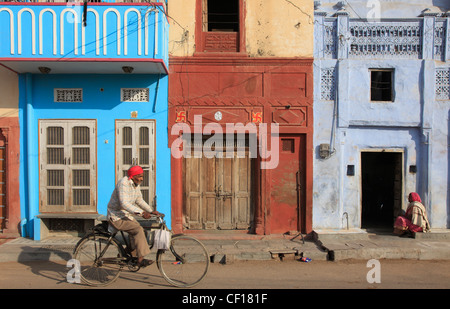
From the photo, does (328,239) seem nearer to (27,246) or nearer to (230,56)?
(230,56)

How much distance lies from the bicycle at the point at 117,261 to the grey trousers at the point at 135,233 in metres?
0.13

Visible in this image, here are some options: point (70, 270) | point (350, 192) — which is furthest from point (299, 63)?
point (70, 270)

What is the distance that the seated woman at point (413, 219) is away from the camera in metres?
7.08

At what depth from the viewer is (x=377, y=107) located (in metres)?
7.49

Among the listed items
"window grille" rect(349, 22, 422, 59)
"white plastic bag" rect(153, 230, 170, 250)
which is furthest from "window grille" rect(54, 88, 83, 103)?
"window grille" rect(349, 22, 422, 59)

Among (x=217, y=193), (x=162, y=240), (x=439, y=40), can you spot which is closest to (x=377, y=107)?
(x=439, y=40)

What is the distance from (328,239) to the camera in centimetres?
695

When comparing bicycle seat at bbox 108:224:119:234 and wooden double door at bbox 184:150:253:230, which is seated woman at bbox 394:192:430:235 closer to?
wooden double door at bbox 184:150:253:230

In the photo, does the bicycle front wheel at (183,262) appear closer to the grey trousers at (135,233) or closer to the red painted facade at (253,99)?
the grey trousers at (135,233)

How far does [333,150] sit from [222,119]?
267 cm

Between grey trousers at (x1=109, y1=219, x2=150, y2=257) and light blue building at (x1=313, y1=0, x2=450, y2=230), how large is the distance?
4.29 metres

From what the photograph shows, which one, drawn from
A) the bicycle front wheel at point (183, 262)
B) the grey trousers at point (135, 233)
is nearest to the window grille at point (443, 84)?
the bicycle front wheel at point (183, 262)

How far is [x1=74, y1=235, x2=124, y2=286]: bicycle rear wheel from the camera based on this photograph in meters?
4.76

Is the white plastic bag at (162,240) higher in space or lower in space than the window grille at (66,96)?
lower
